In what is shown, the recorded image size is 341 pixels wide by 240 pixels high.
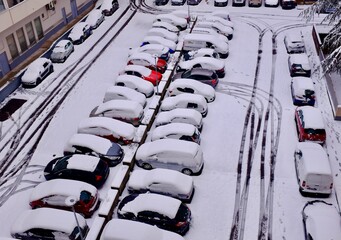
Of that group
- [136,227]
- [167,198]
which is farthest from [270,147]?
[136,227]

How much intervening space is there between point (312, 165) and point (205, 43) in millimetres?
16661

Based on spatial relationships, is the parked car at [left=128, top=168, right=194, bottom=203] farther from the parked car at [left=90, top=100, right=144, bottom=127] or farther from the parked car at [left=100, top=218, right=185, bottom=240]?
the parked car at [left=90, top=100, right=144, bottom=127]

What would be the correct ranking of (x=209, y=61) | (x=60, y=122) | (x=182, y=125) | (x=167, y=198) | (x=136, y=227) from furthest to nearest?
(x=209, y=61)
(x=60, y=122)
(x=182, y=125)
(x=167, y=198)
(x=136, y=227)

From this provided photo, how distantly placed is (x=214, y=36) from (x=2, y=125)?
737 inches

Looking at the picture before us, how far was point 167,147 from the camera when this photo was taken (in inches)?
796

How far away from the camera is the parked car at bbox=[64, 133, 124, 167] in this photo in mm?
21000

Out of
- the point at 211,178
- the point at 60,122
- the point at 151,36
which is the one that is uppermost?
the point at 151,36

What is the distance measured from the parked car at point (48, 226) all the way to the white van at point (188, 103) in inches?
400

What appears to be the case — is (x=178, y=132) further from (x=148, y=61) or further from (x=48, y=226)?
(x=148, y=61)

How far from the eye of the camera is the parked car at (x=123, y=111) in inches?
939

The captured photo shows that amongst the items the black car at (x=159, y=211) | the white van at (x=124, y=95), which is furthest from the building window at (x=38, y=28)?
the black car at (x=159, y=211)

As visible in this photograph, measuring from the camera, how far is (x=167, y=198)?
17547 millimetres

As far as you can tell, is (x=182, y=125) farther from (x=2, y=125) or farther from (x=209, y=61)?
(x=2, y=125)

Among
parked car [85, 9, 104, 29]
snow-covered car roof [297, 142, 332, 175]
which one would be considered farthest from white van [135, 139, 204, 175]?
parked car [85, 9, 104, 29]
